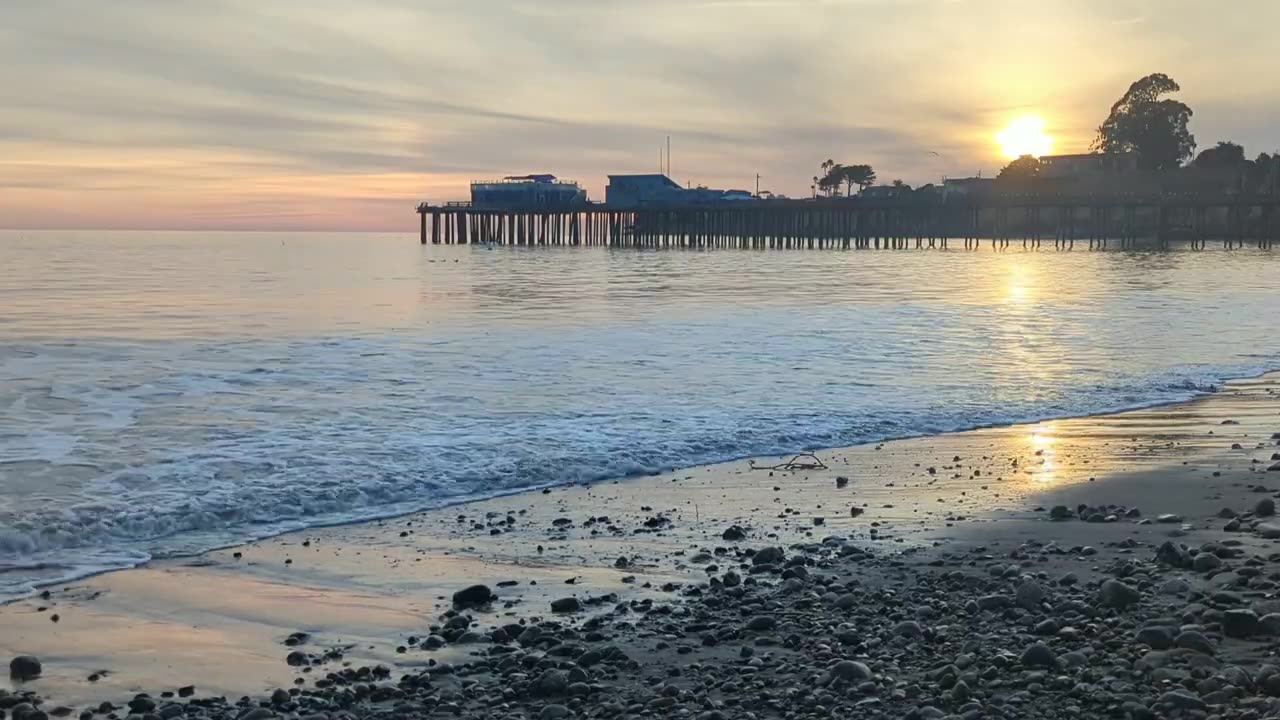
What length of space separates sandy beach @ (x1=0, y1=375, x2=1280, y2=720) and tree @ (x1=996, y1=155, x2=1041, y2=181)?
364 feet

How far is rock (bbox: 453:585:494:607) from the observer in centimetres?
649

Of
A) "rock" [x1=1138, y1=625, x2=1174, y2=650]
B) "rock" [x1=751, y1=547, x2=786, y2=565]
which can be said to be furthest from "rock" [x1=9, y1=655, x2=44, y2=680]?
"rock" [x1=1138, y1=625, x2=1174, y2=650]

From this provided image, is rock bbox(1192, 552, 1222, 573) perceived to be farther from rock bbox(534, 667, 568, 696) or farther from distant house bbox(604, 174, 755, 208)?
distant house bbox(604, 174, 755, 208)

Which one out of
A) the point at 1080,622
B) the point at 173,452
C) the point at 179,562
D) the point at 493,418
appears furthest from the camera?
the point at 493,418

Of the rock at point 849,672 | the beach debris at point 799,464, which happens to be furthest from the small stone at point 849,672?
the beach debris at point 799,464

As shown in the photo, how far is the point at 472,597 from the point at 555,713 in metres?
1.85

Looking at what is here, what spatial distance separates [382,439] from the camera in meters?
11.9

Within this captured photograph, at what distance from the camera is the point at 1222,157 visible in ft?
386

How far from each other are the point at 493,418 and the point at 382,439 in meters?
1.75

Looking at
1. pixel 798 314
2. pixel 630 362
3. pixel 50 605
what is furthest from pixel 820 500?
pixel 798 314

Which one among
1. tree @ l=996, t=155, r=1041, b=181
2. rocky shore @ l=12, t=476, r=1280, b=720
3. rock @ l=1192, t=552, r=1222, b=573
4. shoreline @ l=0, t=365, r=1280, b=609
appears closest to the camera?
rocky shore @ l=12, t=476, r=1280, b=720

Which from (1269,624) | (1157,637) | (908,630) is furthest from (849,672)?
(1269,624)

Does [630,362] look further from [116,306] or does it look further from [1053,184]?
[1053,184]

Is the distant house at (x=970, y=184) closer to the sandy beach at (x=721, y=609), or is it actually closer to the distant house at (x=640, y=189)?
the distant house at (x=640, y=189)
